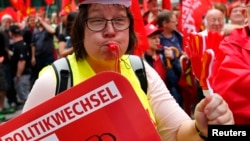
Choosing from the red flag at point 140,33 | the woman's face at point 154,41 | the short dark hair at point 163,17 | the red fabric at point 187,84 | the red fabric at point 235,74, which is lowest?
the red fabric at point 187,84

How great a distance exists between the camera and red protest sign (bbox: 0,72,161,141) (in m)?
1.57

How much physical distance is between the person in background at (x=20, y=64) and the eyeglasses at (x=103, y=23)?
7.63 meters

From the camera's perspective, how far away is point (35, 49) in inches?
381

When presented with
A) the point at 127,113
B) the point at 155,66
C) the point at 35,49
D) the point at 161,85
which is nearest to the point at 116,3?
the point at 161,85

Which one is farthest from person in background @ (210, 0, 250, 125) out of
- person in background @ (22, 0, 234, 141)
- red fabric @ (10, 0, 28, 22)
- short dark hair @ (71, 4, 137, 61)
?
red fabric @ (10, 0, 28, 22)

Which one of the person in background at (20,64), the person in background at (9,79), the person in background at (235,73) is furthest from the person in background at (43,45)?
the person in background at (235,73)

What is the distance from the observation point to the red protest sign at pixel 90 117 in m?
1.57

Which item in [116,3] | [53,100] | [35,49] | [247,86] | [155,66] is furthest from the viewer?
[35,49]

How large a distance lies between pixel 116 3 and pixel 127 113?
0.50 metres

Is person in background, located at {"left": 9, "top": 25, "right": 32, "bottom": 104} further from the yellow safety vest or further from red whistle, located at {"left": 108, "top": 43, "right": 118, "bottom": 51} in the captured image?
red whistle, located at {"left": 108, "top": 43, "right": 118, "bottom": 51}

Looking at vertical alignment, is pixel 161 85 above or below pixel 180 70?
above

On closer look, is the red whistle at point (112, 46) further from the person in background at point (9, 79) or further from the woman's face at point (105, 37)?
the person in background at point (9, 79)

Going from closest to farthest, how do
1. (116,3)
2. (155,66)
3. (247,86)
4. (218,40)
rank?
(116,3) < (247,86) < (218,40) < (155,66)

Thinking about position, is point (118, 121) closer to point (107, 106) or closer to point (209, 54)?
point (107, 106)
